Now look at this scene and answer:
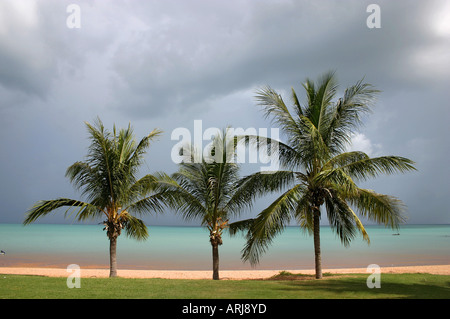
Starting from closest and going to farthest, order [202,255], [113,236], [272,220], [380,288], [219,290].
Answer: [219,290] < [380,288] < [272,220] < [113,236] < [202,255]

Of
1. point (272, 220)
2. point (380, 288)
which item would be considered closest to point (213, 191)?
point (272, 220)

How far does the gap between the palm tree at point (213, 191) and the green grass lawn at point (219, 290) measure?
3.04 m

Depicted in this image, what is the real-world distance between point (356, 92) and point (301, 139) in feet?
8.71

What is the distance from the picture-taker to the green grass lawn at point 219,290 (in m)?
8.41

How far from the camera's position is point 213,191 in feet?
43.8

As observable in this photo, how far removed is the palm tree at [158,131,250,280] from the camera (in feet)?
43.2

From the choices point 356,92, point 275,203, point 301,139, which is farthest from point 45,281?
point 356,92

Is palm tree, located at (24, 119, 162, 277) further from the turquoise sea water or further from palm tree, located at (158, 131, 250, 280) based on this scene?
the turquoise sea water

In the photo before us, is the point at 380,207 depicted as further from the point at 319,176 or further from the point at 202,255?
the point at 202,255

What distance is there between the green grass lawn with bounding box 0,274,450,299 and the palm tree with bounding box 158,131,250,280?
3.04m

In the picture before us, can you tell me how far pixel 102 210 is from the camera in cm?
1309

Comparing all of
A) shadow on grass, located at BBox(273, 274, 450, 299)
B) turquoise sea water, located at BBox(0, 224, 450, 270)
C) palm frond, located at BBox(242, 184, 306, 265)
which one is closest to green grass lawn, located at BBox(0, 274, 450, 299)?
shadow on grass, located at BBox(273, 274, 450, 299)

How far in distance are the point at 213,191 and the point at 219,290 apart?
15.1 feet

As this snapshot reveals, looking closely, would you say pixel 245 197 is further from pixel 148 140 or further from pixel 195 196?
pixel 148 140
